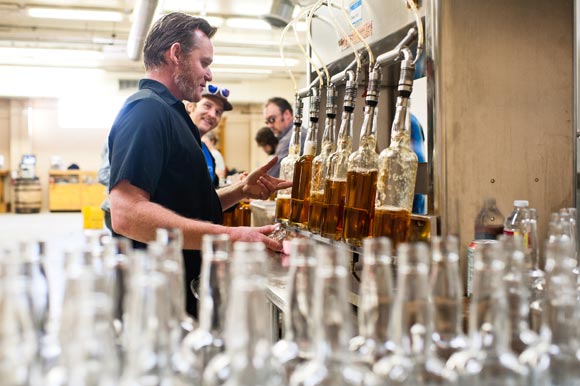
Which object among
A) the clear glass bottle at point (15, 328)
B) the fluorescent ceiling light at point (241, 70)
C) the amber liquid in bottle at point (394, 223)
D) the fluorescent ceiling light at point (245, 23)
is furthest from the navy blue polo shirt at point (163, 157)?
the fluorescent ceiling light at point (241, 70)

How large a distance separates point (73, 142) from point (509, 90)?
1380cm

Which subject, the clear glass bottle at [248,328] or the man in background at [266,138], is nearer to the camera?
the clear glass bottle at [248,328]

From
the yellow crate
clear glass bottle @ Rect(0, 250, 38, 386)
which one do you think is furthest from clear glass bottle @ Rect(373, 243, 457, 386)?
the yellow crate

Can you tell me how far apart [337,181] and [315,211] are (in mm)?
150

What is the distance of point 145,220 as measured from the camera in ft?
5.99

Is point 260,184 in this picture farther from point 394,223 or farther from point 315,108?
point 394,223

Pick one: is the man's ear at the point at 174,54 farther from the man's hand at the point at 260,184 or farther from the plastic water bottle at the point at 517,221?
the plastic water bottle at the point at 517,221

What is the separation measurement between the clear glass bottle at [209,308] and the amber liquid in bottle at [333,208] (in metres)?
0.82

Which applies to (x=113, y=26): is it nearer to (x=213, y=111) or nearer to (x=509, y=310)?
(x=213, y=111)

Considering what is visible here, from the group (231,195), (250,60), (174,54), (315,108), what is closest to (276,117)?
(231,195)

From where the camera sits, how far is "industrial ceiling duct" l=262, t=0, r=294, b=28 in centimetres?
561

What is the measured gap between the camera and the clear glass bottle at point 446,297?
76 centimetres

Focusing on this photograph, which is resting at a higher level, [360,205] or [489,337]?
[360,205]

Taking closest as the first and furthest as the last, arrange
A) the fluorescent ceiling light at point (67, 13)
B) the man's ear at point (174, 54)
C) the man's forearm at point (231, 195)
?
1. the man's ear at point (174, 54)
2. the man's forearm at point (231, 195)
3. the fluorescent ceiling light at point (67, 13)
